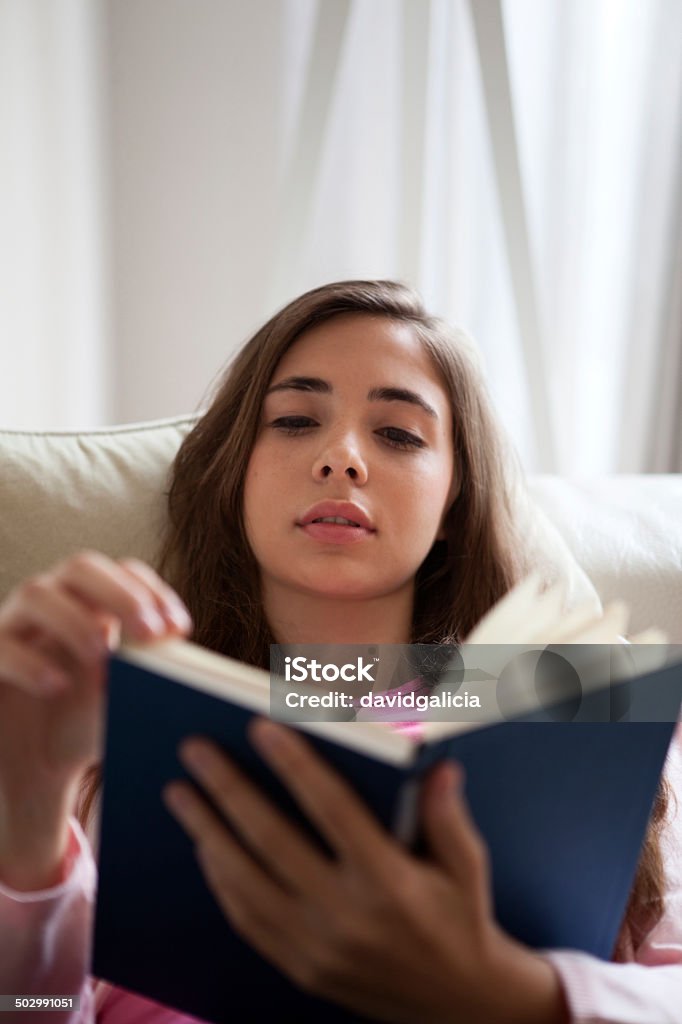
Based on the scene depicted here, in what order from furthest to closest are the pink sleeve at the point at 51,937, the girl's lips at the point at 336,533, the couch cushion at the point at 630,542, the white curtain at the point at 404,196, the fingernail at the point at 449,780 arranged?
1. the white curtain at the point at 404,196
2. the couch cushion at the point at 630,542
3. the girl's lips at the point at 336,533
4. the pink sleeve at the point at 51,937
5. the fingernail at the point at 449,780

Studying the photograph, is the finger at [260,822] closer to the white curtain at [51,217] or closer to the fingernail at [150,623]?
the fingernail at [150,623]

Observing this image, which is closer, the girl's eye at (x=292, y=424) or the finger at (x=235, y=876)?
the finger at (x=235, y=876)

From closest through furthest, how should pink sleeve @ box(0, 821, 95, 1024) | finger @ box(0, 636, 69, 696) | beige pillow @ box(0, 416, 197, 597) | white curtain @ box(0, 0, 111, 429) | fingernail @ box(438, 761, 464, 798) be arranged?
fingernail @ box(438, 761, 464, 798)
finger @ box(0, 636, 69, 696)
pink sleeve @ box(0, 821, 95, 1024)
beige pillow @ box(0, 416, 197, 597)
white curtain @ box(0, 0, 111, 429)

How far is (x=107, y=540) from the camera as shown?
49.3 inches

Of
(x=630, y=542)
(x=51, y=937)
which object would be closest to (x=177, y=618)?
(x=51, y=937)

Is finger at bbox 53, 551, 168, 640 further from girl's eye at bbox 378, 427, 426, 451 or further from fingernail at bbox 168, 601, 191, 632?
girl's eye at bbox 378, 427, 426, 451

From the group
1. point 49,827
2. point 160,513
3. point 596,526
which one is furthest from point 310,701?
point 596,526

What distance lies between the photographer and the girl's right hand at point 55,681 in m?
0.61

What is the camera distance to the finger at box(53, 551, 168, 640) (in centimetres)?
58

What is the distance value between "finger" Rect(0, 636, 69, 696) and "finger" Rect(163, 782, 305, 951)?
10 cm

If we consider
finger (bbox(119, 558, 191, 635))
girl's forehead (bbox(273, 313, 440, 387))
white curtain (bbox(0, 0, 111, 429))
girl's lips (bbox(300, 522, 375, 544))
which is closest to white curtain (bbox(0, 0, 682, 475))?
white curtain (bbox(0, 0, 111, 429))

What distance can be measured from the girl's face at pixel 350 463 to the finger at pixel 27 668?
0.50 meters

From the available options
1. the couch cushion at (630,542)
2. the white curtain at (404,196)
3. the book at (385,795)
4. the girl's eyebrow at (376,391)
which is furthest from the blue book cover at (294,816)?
the white curtain at (404,196)

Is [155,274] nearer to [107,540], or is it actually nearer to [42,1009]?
[107,540]
